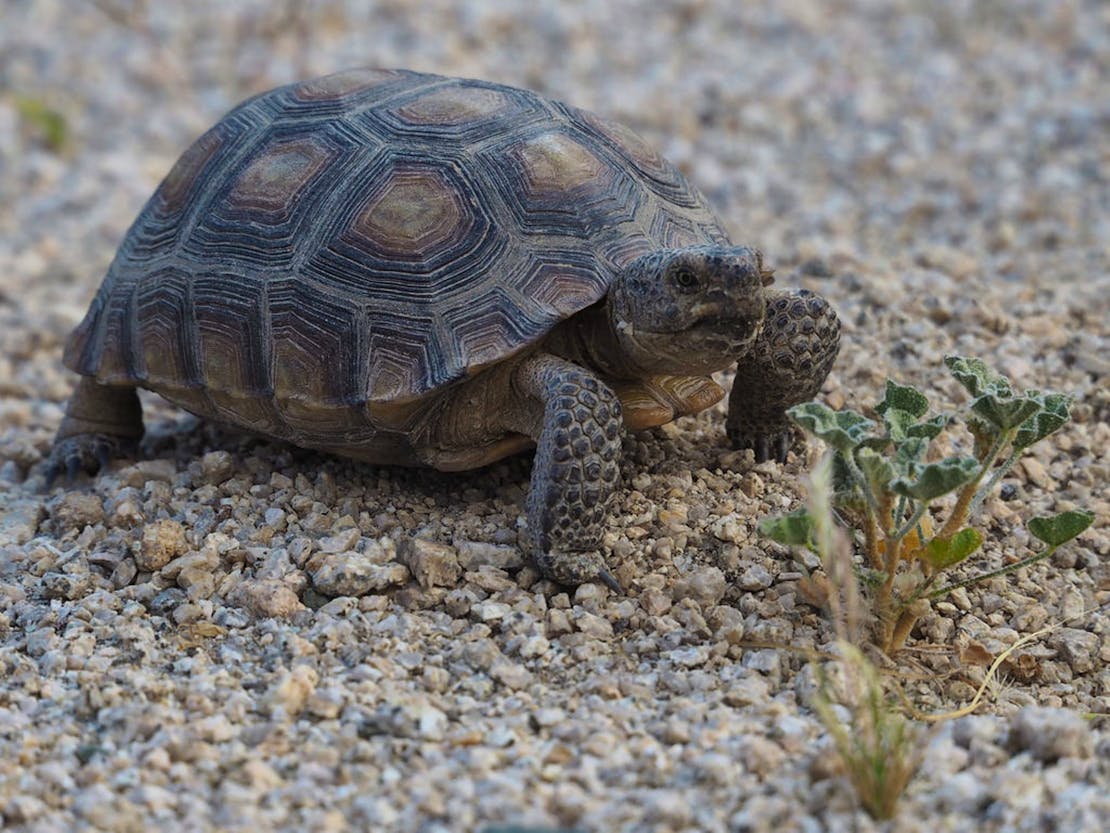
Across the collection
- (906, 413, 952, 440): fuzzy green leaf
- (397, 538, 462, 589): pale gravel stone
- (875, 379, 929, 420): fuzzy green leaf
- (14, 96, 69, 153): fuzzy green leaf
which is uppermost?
(14, 96, 69, 153): fuzzy green leaf

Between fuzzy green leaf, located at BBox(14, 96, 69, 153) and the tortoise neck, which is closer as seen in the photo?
the tortoise neck

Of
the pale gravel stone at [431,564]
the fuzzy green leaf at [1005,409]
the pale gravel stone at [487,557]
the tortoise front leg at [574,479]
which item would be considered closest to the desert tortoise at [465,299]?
the tortoise front leg at [574,479]

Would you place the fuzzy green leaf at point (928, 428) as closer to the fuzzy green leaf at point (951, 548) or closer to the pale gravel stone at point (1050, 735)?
the fuzzy green leaf at point (951, 548)

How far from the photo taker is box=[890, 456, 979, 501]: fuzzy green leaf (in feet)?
8.36

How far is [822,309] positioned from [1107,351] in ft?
5.00

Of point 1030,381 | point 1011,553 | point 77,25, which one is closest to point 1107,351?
point 1030,381

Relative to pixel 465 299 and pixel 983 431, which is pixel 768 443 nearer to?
pixel 983 431

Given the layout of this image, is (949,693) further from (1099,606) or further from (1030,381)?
(1030,381)

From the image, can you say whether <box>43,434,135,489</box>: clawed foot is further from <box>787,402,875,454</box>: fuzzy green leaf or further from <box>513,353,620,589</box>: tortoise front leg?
<box>787,402,875,454</box>: fuzzy green leaf

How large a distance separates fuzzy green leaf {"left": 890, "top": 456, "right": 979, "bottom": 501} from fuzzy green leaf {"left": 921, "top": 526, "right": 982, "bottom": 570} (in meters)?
0.21

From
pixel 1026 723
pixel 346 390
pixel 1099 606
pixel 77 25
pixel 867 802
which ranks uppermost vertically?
pixel 77 25

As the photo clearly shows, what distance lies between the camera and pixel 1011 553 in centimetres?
338

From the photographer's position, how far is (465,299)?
3.32 meters

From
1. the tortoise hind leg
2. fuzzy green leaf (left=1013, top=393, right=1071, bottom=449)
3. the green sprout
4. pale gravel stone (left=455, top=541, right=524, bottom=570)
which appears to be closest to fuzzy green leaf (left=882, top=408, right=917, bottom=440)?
the green sprout
